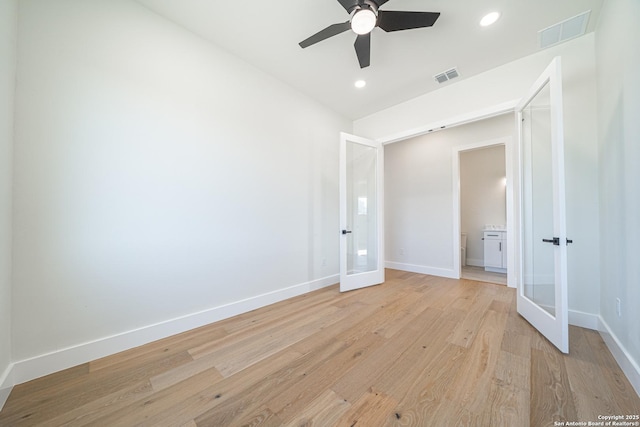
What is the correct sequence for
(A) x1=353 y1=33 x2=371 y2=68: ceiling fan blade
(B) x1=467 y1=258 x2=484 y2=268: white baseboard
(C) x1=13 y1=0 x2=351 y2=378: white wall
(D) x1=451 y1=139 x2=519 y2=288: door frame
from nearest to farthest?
1. (C) x1=13 y1=0 x2=351 y2=378: white wall
2. (A) x1=353 y1=33 x2=371 y2=68: ceiling fan blade
3. (D) x1=451 y1=139 x2=519 y2=288: door frame
4. (B) x1=467 y1=258 x2=484 y2=268: white baseboard

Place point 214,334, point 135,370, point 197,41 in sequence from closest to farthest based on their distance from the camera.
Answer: point 135,370 < point 214,334 < point 197,41

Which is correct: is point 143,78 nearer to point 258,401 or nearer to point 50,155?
point 50,155

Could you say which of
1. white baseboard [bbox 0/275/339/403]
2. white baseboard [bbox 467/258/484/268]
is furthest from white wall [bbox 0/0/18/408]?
white baseboard [bbox 467/258/484/268]

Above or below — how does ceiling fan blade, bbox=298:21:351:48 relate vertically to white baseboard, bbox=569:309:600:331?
above

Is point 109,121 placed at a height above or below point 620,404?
above

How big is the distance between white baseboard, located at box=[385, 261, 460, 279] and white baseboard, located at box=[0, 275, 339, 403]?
3070mm

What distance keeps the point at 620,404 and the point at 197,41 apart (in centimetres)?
428

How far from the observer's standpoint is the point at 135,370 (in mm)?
1664

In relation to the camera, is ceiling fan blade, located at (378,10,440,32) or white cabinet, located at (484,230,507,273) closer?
ceiling fan blade, located at (378,10,440,32)

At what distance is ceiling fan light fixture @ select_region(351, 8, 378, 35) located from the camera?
1.73 meters

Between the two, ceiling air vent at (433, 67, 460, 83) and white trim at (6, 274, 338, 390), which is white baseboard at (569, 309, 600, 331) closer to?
ceiling air vent at (433, 67, 460, 83)

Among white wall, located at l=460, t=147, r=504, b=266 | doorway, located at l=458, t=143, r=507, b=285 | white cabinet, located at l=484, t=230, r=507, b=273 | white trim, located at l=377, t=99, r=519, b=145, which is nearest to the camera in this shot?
white trim, located at l=377, t=99, r=519, b=145

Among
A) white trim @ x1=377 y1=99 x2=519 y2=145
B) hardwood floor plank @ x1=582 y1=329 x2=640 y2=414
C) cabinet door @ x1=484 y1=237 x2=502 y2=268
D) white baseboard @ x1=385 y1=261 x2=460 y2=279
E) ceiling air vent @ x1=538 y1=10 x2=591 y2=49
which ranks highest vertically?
ceiling air vent @ x1=538 y1=10 x2=591 y2=49

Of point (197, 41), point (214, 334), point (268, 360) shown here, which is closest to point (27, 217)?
point (214, 334)
